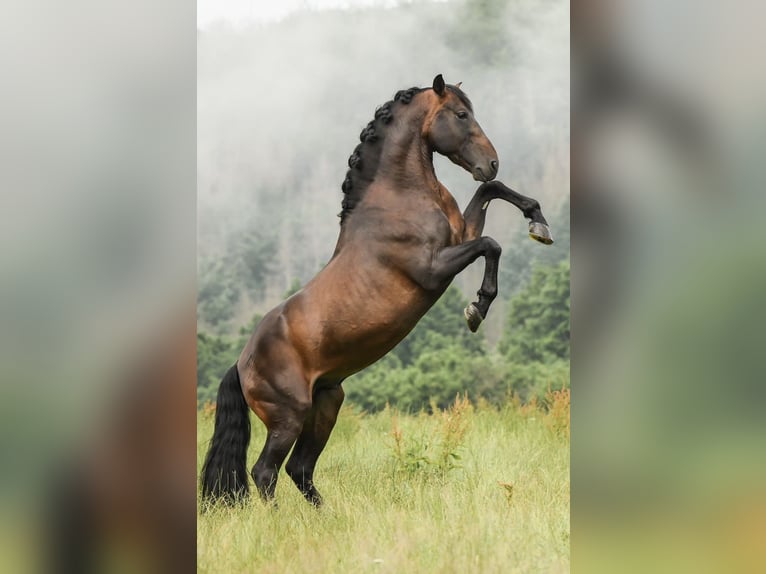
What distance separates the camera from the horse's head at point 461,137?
4105 mm

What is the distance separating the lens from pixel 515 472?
5457 millimetres

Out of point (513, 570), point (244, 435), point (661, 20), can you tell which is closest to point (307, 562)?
point (513, 570)

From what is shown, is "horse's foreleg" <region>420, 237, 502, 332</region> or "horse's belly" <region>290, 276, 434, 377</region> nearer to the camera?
→ "horse's foreleg" <region>420, 237, 502, 332</region>

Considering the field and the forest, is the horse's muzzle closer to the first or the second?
the field

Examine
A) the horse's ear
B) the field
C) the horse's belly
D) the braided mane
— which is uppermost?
the horse's ear

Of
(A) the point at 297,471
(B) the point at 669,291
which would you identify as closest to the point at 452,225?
(A) the point at 297,471

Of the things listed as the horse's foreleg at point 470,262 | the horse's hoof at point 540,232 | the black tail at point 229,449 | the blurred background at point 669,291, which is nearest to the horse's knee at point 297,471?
the black tail at point 229,449

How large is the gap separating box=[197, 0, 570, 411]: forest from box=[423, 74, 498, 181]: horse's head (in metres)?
4.28

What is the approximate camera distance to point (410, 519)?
3.98m

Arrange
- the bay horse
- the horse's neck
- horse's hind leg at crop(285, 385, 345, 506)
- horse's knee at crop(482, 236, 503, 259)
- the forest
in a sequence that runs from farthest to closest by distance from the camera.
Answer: the forest → horse's hind leg at crop(285, 385, 345, 506) → the horse's neck → the bay horse → horse's knee at crop(482, 236, 503, 259)

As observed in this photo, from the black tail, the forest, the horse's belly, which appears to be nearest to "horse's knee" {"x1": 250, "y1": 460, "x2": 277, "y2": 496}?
the black tail

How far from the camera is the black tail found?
4.34 metres

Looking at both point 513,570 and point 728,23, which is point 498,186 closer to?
point 513,570

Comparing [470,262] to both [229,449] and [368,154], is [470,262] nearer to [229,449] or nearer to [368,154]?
[368,154]
